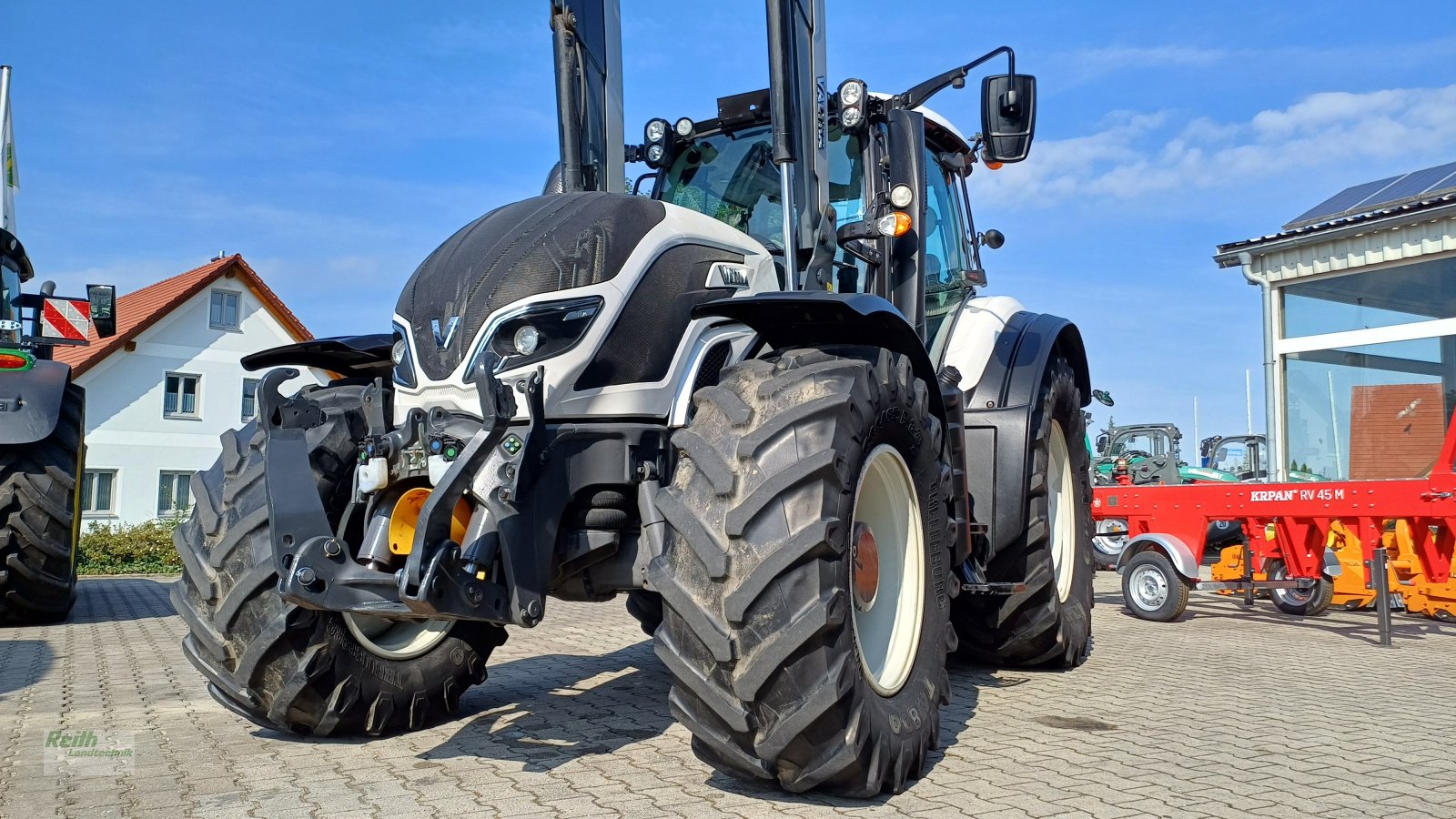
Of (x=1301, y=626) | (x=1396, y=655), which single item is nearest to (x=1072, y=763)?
(x=1396, y=655)

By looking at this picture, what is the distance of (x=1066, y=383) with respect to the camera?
6449mm

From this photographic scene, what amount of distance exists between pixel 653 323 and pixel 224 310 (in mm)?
30990

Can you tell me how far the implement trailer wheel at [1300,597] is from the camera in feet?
31.0

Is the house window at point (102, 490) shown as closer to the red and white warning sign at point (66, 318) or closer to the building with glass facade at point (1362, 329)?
the red and white warning sign at point (66, 318)

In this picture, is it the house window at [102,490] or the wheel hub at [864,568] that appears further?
the house window at [102,490]

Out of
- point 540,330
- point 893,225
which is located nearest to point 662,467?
point 540,330

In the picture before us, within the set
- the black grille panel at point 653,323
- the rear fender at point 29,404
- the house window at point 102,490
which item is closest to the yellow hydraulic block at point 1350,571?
the black grille panel at point 653,323

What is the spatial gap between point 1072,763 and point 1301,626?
593cm

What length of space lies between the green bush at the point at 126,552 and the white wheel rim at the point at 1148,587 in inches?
569

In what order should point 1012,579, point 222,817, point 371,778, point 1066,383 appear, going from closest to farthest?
point 222,817 < point 371,778 < point 1012,579 < point 1066,383

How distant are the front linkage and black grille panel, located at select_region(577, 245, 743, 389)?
0.39 metres

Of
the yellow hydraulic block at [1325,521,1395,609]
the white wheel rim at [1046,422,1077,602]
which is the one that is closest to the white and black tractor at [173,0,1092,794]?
the white wheel rim at [1046,422,1077,602]

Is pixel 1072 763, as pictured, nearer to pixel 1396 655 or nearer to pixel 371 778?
pixel 371 778

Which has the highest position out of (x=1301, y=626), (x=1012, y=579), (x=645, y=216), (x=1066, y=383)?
(x=645, y=216)
